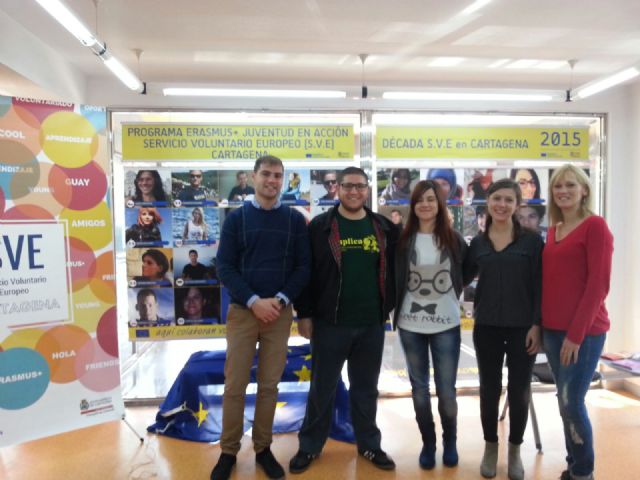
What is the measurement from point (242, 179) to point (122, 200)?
978 mm

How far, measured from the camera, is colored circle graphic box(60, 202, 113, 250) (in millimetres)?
2457

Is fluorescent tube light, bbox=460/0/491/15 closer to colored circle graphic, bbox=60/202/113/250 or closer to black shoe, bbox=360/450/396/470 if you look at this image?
colored circle graphic, bbox=60/202/113/250

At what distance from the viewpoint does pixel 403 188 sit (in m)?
3.56

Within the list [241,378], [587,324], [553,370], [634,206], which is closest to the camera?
[587,324]

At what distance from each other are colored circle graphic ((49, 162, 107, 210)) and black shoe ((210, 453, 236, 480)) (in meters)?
1.66

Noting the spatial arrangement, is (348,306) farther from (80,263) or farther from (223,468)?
(80,263)

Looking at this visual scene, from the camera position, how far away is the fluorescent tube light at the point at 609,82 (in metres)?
2.71

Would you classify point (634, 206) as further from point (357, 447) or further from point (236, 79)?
point (236, 79)

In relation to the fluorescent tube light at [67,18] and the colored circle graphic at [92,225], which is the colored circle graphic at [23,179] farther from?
the fluorescent tube light at [67,18]

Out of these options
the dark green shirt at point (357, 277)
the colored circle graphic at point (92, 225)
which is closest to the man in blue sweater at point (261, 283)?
the dark green shirt at point (357, 277)

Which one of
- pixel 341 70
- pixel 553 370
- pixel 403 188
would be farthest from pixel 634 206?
pixel 341 70

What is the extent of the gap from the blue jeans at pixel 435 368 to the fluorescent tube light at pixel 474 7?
1.85 meters

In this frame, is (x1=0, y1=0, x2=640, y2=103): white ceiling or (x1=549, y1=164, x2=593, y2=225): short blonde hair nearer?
(x1=549, y1=164, x2=593, y2=225): short blonde hair

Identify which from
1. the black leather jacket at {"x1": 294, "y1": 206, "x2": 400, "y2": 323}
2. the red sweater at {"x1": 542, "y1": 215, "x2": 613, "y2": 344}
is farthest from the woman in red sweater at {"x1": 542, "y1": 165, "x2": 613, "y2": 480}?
the black leather jacket at {"x1": 294, "y1": 206, "x2": 400, "y2": 323}
